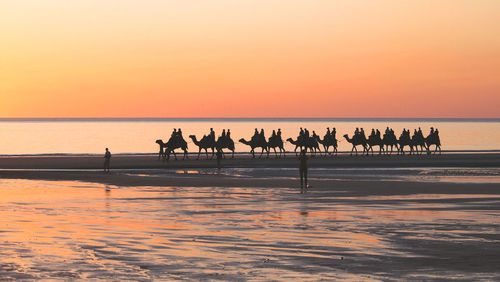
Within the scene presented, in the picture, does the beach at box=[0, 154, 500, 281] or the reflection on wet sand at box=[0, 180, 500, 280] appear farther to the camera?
the beach at box=[0, 154, 500, 281]

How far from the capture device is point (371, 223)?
22062mm

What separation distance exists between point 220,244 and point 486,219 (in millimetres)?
7760

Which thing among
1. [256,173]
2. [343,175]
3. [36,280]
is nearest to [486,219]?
[36,280]

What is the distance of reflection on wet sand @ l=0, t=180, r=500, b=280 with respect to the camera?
15.2 m

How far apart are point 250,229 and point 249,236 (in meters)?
1.31

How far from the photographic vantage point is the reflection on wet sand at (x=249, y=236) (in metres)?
15.2

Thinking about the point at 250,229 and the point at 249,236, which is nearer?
the point at 249,236

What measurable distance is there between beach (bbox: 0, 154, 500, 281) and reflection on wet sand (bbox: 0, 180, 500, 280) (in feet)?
0.08

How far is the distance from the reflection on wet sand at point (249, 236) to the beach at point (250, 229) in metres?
0.03

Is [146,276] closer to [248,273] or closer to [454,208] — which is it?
[248,273]

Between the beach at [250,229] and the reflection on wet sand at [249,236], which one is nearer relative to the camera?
the reflection on wet sand at [249,236]

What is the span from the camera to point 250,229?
20.9 m

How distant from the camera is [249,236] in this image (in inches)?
772

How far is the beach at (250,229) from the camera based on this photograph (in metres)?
15.3
